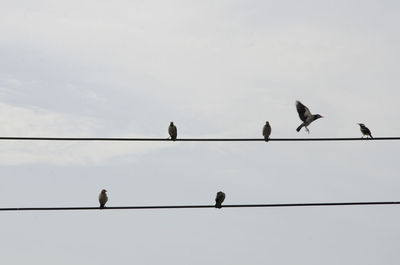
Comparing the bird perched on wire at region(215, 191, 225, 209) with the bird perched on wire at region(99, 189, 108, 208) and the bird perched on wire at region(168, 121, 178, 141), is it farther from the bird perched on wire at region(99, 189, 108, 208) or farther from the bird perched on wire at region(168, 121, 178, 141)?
the bird perched on wire at region(99, 189, 108, 208)

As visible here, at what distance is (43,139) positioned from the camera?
57.1 feet

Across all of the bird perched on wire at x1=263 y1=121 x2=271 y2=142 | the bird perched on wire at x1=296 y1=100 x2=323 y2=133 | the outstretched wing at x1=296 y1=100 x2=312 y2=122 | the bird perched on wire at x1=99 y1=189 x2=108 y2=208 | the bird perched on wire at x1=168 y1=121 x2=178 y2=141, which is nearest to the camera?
the bird perched on wire at x1=168 y1=121 x2=178 y2=141

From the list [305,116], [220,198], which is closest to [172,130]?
[220,198]

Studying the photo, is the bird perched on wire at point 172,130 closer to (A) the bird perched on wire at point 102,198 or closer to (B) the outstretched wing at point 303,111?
(A) the bird perched on wire at point 102,198

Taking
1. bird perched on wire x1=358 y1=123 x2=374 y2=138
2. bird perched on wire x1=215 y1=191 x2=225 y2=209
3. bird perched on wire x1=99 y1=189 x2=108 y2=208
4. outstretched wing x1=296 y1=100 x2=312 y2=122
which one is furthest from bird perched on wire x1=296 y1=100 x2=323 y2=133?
bird perched on wire x1=99 y1=189 x2=108 y2=208

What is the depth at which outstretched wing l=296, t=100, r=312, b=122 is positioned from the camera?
27766mm

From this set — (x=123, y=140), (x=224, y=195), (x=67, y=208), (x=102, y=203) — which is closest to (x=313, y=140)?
(x=123, y=140)

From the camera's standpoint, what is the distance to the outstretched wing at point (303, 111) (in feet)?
91.1

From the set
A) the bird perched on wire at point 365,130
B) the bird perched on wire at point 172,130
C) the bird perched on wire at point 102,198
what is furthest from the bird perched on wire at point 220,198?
the bird perched on wire at point 365,130

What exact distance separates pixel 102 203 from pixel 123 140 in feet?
28.6

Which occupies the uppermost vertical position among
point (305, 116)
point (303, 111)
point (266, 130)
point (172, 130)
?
point (303, 111)

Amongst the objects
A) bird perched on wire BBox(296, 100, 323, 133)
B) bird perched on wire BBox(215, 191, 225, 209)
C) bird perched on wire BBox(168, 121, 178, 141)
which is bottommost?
bird perched on wire BBox(215, 191, 225, 209)

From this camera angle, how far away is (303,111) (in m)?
28.0

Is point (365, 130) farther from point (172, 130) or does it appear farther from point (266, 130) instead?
point (172, 130)
